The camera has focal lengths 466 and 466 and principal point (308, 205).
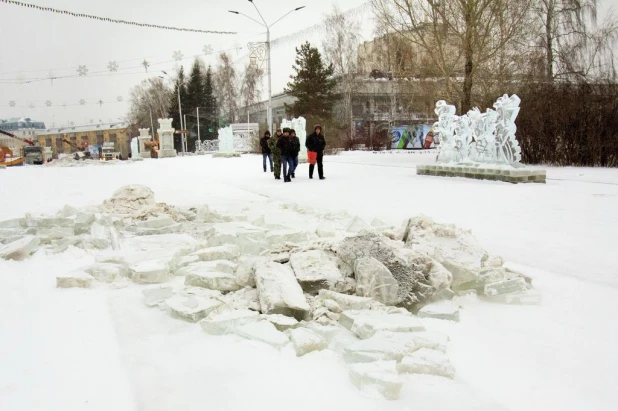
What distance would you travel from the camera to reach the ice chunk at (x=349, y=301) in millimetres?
3232

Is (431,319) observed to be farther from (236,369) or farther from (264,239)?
(264,239)

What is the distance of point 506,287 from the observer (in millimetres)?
3539

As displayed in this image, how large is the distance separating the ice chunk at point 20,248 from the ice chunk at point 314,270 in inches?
119

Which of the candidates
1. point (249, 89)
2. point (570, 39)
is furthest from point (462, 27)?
point (249, 89)

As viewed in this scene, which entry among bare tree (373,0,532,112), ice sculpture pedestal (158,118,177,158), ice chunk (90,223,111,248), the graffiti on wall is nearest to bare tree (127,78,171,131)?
ice sculpture pedestal (158,118,177,158)

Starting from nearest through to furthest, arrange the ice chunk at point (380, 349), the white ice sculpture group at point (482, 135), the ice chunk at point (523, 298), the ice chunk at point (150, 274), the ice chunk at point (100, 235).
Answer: the ice chunk at point (380, 349)
the ice chunk at point (523, 298)
the ice chunk at point (150, 274)
the ice chunk at point (100, 235)
the white ice sculpture group at point (482, 135)

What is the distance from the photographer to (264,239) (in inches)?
199

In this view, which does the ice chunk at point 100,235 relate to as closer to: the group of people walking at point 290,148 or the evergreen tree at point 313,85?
the group of people walking at point 290,148

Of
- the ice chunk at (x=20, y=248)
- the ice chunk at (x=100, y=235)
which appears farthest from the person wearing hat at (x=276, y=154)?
the ice chunk at (x=20, y=248)

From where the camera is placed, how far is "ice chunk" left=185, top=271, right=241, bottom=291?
375cm

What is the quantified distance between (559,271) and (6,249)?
18.3ft

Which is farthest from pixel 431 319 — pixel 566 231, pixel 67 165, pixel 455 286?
pixel 67 165

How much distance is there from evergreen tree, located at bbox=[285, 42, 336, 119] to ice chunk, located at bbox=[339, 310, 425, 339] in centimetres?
3715

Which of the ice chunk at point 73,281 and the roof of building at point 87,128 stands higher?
the roof of building at point 87,128
